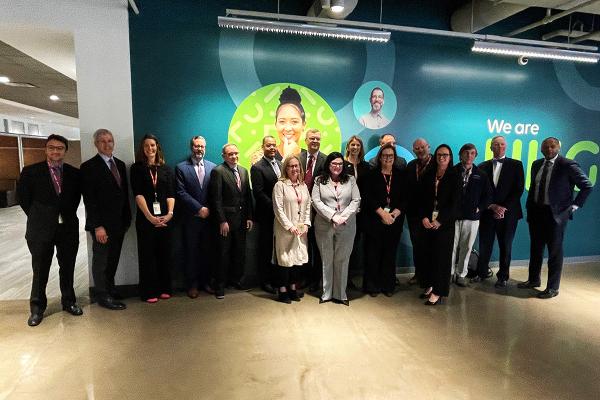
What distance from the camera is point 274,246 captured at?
13.1 ft

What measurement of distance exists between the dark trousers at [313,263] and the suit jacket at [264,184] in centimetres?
52

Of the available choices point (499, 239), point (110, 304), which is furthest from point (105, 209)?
point (499, 239)

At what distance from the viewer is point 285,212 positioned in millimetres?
3904

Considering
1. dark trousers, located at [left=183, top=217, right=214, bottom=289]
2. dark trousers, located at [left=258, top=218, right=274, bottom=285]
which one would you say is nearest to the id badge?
dark trousers, located at [left=183, top=217, right=214, bottom=289]

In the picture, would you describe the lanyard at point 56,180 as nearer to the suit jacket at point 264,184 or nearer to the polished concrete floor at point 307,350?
the polished concrete floor at point 307,350

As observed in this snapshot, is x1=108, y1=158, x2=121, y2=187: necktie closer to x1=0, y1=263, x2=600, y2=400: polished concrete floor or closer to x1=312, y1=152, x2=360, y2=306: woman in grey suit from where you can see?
x1=0, y1=263, x2=600, y2=400: polished concrete floor

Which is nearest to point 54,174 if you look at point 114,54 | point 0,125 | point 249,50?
point 114,54

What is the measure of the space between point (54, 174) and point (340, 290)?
3112 mm

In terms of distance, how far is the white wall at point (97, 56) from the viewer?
389 centimetres

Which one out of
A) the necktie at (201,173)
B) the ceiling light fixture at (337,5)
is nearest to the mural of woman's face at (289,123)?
the necktie at (201,173)

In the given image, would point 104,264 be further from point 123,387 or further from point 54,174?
point 123,387

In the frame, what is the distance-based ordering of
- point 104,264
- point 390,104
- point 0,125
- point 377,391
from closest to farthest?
1. point 377,391
2. point 104,264
3. point 390,104
4. point 0,125

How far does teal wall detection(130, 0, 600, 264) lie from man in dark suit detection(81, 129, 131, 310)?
54 cm

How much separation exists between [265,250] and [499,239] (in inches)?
119
